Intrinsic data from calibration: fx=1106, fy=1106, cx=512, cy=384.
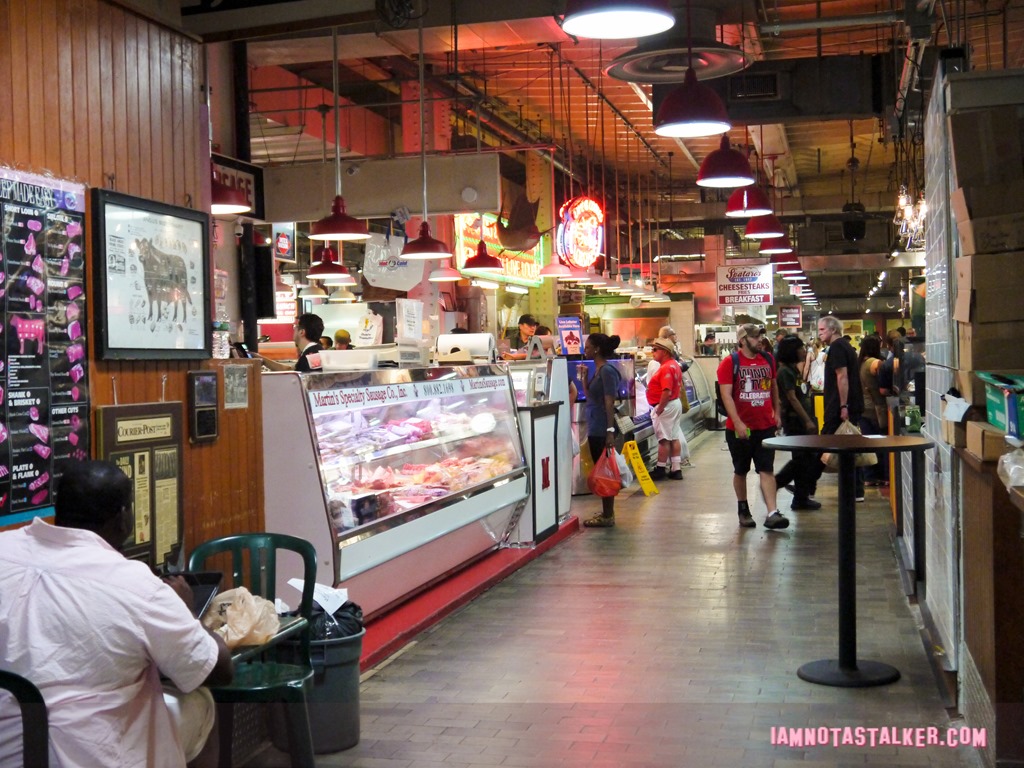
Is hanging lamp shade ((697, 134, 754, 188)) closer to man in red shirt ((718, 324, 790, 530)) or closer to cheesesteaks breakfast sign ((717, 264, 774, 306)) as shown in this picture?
man in red shirt ((718, 324, 790, 530))

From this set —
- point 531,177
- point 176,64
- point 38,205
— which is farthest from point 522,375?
point 531,177

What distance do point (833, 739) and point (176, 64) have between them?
3985 millimetres

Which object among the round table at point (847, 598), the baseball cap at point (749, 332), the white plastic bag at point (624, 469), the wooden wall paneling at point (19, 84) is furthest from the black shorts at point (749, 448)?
the wooden wall paneling at point (19, 84)

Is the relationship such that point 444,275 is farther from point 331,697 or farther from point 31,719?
point 31,719

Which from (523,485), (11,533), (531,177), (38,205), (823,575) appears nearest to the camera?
(11,533)

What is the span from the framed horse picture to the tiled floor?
5.56 feet

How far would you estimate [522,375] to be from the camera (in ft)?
33.8

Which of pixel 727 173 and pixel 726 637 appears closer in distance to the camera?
pixel 726 637

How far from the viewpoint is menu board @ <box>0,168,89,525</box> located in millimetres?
3607

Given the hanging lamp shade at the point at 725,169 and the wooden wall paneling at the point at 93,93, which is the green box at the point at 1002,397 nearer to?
the wooden wall paneling at the point at 93,93

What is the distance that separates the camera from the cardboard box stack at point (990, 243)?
14.4ft

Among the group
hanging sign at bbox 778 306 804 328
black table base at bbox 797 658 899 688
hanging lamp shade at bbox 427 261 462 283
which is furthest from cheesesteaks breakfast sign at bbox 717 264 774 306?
black table base at bbox 797 658 899 688

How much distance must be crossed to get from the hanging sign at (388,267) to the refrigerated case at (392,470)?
4635 millimetres

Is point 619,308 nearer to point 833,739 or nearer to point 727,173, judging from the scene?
point 727,173
